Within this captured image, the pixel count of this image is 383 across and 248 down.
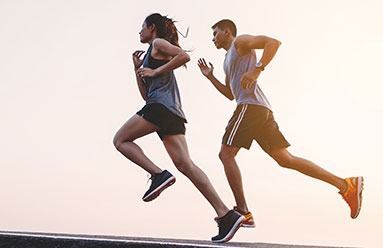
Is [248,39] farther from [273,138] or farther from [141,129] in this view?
[141,129]

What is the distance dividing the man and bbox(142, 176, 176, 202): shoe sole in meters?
0.93

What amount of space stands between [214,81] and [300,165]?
143 centimetres

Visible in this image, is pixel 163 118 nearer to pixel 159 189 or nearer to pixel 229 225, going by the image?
pixel 159 189

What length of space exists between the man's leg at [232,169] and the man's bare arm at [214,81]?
75 cm

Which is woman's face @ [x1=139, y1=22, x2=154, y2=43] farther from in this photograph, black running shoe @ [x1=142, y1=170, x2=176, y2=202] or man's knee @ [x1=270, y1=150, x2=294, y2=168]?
man's knee @ [x1=270, y1=150, x2=294, y2=168]

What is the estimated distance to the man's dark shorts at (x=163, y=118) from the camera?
4.48 m

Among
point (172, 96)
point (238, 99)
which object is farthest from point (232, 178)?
point (172, 96)

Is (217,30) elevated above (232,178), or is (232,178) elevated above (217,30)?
(217,30)

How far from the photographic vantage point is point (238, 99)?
17.3 feet

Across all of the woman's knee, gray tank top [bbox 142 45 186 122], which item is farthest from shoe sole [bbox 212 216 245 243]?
gray tank top [bbox 142 45 186 122]

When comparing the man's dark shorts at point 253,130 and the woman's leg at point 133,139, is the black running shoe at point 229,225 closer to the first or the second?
the woman's leg at point 133,139

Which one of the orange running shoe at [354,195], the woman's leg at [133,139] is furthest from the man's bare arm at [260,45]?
the orange running shoe at [354,195]

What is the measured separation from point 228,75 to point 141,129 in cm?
141

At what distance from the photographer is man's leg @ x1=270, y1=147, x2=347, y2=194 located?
16.9 feet
